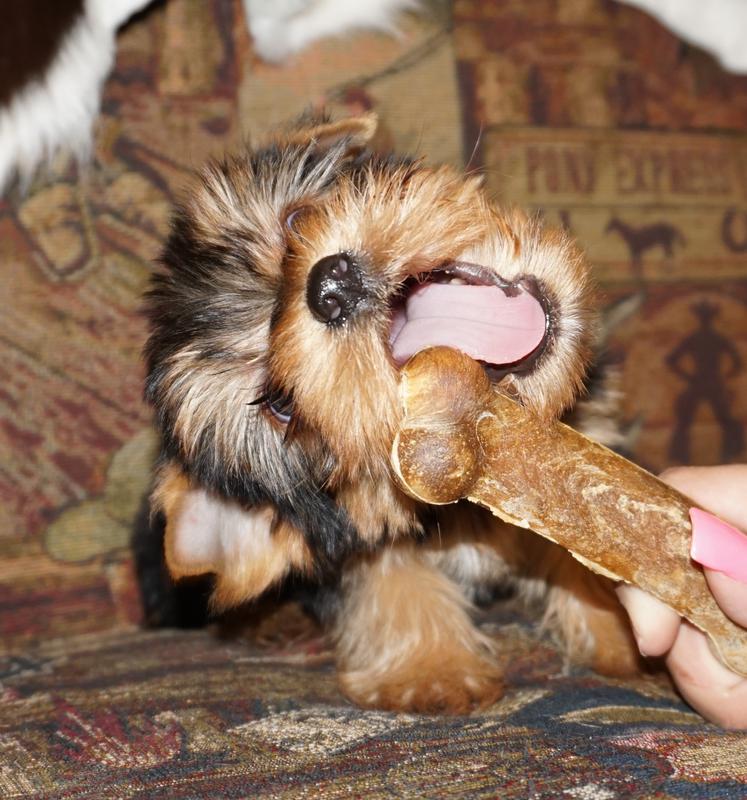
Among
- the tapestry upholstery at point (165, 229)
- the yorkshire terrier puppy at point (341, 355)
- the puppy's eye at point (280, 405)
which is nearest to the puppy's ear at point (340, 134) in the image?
the yorkshire terrier puppy at point (341, 355)

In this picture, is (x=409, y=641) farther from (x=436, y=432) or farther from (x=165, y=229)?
(x=165, y=229)

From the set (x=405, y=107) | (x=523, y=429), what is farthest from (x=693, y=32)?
(x=523, y=429)

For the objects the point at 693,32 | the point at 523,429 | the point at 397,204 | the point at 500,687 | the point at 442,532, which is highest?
the point at 693,32

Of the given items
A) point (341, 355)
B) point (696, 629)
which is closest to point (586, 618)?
point (696, 629)

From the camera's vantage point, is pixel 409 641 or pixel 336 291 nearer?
pixel 336 291

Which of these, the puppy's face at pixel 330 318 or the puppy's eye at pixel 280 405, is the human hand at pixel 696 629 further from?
the puppy's eye at pixel 280 405

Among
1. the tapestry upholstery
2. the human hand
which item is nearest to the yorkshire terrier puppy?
the tapestry upholstery

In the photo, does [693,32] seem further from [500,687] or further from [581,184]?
[500,687]
